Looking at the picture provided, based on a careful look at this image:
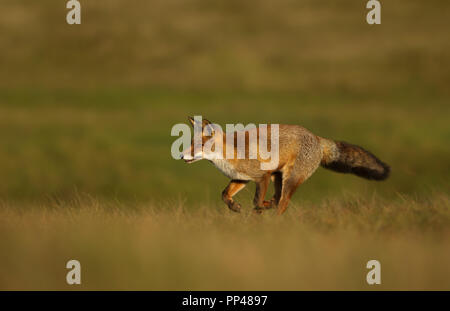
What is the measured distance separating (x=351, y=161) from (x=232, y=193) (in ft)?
7.69

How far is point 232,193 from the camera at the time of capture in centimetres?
1333

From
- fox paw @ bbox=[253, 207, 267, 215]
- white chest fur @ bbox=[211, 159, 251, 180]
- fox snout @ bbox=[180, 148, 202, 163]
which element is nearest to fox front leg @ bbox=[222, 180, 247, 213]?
fox paw @ bbox=[253, 207, 267, 215]

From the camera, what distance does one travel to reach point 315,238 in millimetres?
9719

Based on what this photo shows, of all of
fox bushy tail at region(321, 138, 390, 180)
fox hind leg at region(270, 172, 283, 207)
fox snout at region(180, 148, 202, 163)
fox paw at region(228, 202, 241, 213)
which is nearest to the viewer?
fox snout at region(180, 148, 202, 163)

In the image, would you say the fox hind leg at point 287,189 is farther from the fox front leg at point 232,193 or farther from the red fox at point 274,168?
the fox front leg at point 232,193

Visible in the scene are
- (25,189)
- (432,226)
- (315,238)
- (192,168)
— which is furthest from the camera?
(192,168)

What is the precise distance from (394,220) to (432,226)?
2.13 ft

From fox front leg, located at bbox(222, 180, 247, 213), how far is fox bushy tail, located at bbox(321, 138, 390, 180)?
68.0 inches

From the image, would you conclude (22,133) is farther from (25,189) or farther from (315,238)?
(315,238)

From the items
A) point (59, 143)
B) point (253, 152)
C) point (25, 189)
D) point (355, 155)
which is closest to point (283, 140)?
point (253, 152)

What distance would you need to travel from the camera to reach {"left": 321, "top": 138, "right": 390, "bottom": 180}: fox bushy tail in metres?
13.9

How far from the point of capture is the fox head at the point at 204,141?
12.6 m

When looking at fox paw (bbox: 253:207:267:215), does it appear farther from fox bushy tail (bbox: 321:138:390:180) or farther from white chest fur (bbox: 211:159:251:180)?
fox bushy tail (bbox: 321:138:390:180)

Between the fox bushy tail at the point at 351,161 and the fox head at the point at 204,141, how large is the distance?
86.3 inches
